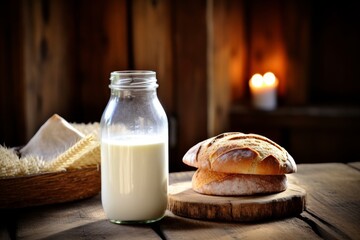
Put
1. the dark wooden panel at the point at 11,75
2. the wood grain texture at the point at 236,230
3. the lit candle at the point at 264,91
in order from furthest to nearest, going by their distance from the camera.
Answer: the lit candle at the point at 264,91 → the dark wooden panel at the point at 11,75 → the wood grain texture at the point at 236,230

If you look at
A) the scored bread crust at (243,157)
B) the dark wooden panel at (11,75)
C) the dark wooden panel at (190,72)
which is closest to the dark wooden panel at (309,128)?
the dark wooden panel at (190,72)

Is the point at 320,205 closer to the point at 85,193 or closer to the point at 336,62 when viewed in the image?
the point at 85,193

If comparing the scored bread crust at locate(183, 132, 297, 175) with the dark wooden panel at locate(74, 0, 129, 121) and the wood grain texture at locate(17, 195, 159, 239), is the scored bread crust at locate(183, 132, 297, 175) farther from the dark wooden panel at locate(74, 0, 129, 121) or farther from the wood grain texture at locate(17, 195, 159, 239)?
the dark wooden panel at locate(74, 0, 129, 121)

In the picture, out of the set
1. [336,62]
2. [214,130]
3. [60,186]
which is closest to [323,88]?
[336,62]

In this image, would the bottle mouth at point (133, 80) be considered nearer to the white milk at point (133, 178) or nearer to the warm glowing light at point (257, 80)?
the white milk at point (133, 178)

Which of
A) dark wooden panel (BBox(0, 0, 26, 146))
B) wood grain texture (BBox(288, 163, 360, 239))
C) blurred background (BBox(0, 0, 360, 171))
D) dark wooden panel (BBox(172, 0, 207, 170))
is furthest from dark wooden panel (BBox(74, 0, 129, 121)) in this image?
wood grain texture (BBox(288, 163, 360, 239))

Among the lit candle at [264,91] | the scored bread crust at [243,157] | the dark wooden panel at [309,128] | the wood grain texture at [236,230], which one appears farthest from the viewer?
the lit candle at [264,91]
